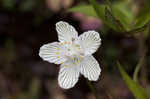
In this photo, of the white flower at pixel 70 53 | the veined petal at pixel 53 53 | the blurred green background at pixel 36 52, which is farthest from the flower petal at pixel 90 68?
the blurred green background at pixel 36 52

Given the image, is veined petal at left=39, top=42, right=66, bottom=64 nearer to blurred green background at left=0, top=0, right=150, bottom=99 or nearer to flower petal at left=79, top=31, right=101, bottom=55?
flower petal at left=79, top=31, right=101, bottom=55

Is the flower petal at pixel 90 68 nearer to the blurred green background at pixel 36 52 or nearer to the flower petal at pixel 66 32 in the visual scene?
the flower petal at pixel 66 32

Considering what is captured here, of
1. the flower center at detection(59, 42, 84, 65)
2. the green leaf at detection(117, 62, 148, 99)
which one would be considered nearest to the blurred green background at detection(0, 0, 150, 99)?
the flower center at detection(59, 42, 84, 65)

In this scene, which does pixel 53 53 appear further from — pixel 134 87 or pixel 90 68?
pixel 134 87

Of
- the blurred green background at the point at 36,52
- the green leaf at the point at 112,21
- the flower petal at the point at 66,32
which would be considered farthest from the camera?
the blurred green background at the point at 36,52

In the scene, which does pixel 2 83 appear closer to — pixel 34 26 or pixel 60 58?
pixel 34 26

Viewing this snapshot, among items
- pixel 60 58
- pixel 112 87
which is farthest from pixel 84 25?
pixel 60 58
